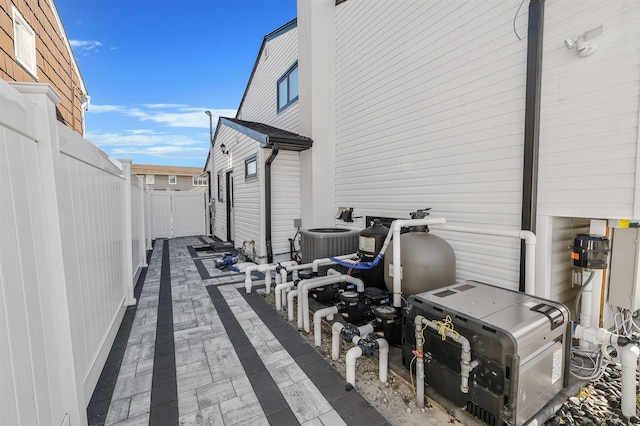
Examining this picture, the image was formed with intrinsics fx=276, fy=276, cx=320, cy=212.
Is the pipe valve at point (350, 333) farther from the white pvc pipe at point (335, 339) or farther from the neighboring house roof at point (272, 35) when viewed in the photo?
the neighboring house roof at point (272, 35)

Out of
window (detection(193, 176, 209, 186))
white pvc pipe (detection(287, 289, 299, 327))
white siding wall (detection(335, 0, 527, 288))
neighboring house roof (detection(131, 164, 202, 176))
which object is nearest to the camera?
white siding wall (detection(335, 0, 527, 288))

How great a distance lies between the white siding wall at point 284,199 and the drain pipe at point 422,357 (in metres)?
5.32

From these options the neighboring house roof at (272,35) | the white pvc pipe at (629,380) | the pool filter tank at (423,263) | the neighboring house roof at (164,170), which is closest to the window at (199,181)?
the neighboring house roof at (164,170)

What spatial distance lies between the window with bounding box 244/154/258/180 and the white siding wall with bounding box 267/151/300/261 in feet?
2.51

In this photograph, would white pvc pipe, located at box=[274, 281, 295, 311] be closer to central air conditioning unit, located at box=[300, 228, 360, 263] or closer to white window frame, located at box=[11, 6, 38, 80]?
central air conditioning unit, located at box=[300, 228, 360, 263]

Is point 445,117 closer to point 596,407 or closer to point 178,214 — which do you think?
point 596,407

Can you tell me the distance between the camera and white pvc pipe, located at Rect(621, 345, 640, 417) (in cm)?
223

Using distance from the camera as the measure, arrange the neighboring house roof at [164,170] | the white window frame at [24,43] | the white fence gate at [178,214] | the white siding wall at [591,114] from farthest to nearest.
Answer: the neighboring house roof at [164,170] → the white fence gate at [178,214] → the white window frame at [24,43] → the white siding wall at [591,114]

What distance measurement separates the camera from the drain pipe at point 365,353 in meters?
2.60

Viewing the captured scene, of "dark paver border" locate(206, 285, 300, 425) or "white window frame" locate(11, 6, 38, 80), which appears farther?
"white window frame" locate(11, 6, 38, 80)

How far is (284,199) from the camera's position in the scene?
24.3 feet

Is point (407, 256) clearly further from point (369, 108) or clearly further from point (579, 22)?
point (369, 108)

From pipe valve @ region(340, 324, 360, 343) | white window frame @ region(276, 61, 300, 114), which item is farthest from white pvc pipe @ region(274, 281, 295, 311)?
white window frame @ region(276, 61, 300, 114)

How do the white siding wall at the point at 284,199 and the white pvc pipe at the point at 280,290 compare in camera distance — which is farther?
the white siding wall at the point at 284,199
